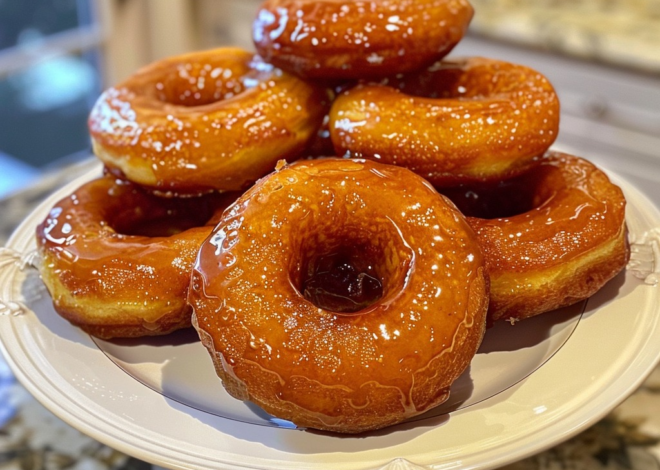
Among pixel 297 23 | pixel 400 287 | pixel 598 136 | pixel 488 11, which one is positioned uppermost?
pixel 297 23

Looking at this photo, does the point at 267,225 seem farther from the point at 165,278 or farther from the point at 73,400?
the point at 73,400

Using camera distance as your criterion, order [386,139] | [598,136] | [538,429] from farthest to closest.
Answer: [598,136] → [386,139] → [538,429]

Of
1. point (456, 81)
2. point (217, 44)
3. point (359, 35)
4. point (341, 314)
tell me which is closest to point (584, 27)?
point (456, 81)

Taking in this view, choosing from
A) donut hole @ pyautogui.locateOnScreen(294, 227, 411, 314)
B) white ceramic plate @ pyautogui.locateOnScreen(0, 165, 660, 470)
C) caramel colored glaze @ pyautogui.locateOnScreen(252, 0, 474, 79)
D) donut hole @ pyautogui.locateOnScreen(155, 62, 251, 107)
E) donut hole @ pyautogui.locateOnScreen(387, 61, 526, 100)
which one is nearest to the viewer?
white ceramic plate @ pyautogui.locateOnScreen(0, 165, 660, 470)

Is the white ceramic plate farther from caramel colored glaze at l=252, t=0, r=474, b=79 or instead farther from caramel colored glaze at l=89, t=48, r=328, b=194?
caramel colored glaze at l=252, t=0, r=474, b=79

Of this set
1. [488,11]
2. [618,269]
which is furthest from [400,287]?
[488,11]

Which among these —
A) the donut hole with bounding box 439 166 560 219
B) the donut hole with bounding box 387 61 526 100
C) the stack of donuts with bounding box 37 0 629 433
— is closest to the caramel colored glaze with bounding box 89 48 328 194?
the stack of donuts with bounding box 37 0 629 433

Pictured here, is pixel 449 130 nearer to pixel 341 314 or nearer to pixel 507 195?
pixel 507 195
